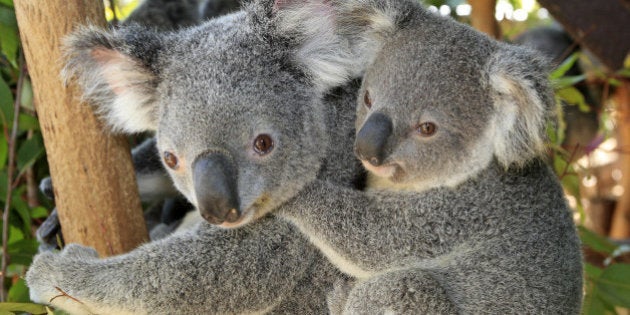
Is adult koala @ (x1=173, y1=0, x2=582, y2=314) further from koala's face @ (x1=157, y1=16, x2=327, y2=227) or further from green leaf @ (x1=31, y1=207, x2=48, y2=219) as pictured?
green leaf @ (x1=31, y1=207, x2=48, y2=219)

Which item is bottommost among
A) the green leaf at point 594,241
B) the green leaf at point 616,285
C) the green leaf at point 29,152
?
the green leaf at point 594,241

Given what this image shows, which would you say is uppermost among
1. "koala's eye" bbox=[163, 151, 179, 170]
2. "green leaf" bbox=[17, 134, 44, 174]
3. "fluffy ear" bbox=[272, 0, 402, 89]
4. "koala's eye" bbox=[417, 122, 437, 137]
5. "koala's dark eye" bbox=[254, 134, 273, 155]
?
"fluffy ear" bbox=[272, 0, 402, 89]

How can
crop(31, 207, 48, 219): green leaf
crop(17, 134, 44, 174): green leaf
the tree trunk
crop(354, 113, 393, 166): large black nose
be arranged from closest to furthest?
crop(354, 113, 393, 166): large black nose → crop(17, 134, 44, 174): green leaf → crop(31, 207, 48, 219): green leaf → the tree trunk

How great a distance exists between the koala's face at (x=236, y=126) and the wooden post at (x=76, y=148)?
38cm

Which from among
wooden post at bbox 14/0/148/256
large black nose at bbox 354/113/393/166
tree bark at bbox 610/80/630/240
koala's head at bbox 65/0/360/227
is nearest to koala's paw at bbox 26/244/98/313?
wooden post at bbox 14/0/148/256

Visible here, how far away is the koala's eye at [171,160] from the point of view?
2531mm

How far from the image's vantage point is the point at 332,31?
271 cm

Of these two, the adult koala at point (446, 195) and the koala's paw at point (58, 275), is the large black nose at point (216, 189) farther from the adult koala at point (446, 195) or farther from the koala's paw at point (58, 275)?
the koala's paw at point (58, 275)

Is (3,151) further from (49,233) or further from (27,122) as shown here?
(49,233)

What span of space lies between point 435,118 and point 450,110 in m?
0.06

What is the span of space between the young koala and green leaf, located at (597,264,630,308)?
2.17 feet

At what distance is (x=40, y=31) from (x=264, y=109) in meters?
0.98

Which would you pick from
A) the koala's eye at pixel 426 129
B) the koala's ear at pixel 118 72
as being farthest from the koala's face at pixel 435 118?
the koala's ear at pixel 118 72

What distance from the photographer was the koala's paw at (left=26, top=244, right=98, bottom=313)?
254 centimetres
